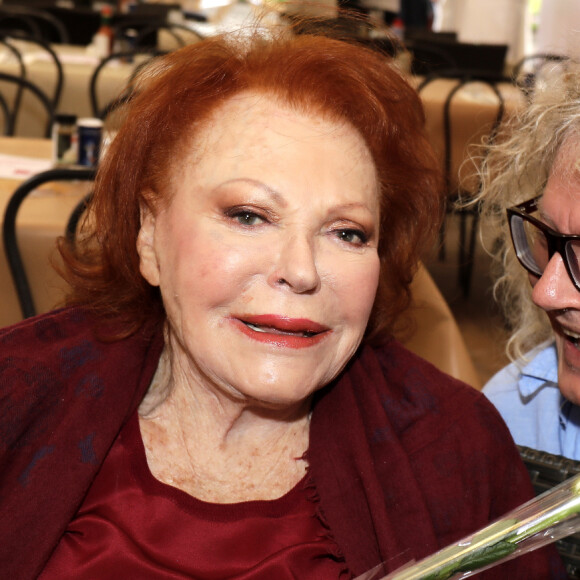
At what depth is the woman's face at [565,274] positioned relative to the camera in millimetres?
1343

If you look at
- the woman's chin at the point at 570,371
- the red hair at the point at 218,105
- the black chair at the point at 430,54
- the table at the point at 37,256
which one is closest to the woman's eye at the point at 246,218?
the red hair at the point at 218,105

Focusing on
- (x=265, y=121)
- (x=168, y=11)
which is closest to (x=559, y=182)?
(x=265, y=121)

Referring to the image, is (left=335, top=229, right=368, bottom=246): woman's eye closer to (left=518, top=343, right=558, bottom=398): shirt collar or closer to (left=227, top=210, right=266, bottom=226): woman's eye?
(left=227, top=210, right=266, bottom=226): woman's eye

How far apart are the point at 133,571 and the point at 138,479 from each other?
153mm

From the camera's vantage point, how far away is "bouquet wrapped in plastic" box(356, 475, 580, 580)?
32.9 inches

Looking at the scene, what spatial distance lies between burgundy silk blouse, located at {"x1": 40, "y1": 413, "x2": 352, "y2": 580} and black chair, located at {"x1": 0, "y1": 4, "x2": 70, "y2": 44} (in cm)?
515

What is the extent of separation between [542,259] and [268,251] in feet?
1.76

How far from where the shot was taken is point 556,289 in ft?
4.46

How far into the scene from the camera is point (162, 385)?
1.54 meters

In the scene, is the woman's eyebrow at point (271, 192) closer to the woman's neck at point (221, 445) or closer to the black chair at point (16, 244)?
the woman's neck at point (221, 445)

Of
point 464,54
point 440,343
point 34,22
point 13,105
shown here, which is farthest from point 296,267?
point 34,22

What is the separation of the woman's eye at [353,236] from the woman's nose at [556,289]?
0.30 metres

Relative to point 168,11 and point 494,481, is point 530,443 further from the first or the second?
point 168,11

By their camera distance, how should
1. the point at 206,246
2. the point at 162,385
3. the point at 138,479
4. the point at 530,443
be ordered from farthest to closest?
1. the point at 530,443
2. the point at 162,385
3. the point at 138,479
4. the point at 206,246
